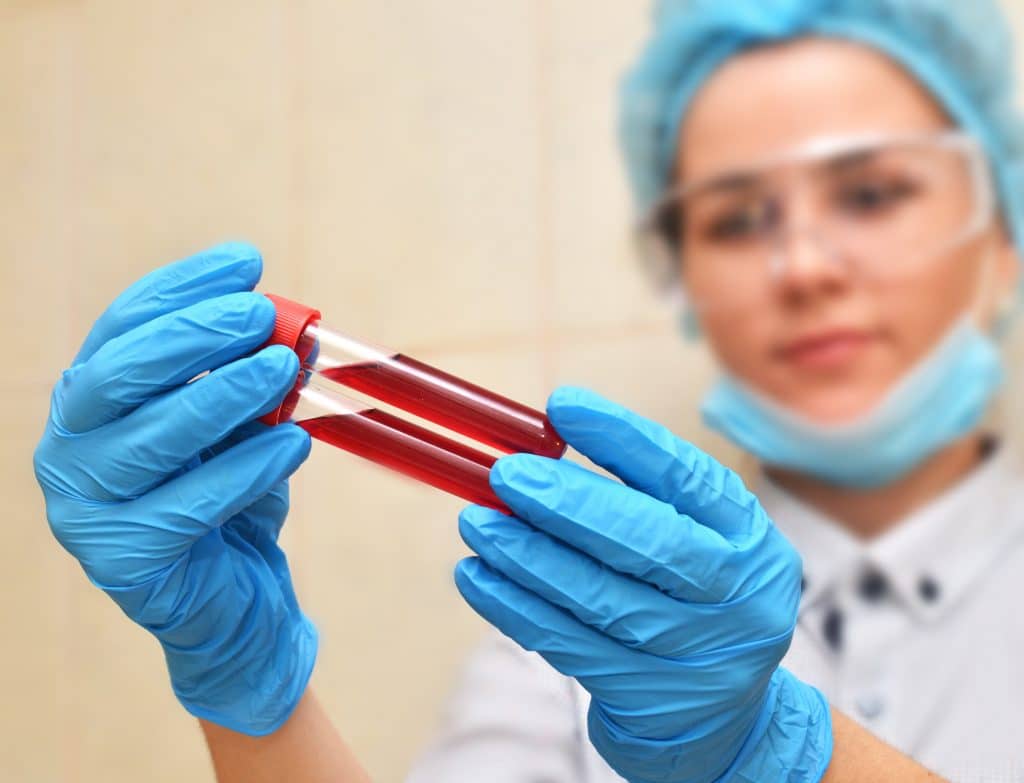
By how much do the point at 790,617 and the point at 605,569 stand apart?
0.14 meters

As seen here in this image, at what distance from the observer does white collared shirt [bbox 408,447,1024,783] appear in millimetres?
1043

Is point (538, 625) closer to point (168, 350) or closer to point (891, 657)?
point (168, 350)

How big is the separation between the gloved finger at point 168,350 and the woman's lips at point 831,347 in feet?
2.10

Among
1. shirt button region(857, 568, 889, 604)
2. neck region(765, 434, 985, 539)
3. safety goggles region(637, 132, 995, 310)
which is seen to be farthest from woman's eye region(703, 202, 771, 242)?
shirt button region(857, 568, 889, 604)

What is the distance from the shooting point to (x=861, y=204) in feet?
3.67

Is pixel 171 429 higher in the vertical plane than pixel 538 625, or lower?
higher

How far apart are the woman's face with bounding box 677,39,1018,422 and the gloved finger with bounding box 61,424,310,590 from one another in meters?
0.61

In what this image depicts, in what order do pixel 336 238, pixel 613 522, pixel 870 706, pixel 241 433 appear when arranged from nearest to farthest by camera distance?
pixel 613 522 < pixel 241 433 < pixel 870 706 < pixel 336 238

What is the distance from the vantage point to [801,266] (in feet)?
3.60

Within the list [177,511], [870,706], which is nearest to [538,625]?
[177,511]

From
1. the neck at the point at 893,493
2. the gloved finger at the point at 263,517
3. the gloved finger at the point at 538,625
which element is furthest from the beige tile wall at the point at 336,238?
the gloved finger at the point at 538,625

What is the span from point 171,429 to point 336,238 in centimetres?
87

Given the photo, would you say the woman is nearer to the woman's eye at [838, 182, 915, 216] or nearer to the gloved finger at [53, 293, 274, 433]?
the woman's eye at [838, 182, 915, 216]

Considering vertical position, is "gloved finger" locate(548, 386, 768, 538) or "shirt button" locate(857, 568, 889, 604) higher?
"gloved finger" locate(548, 386, 768, 538)
